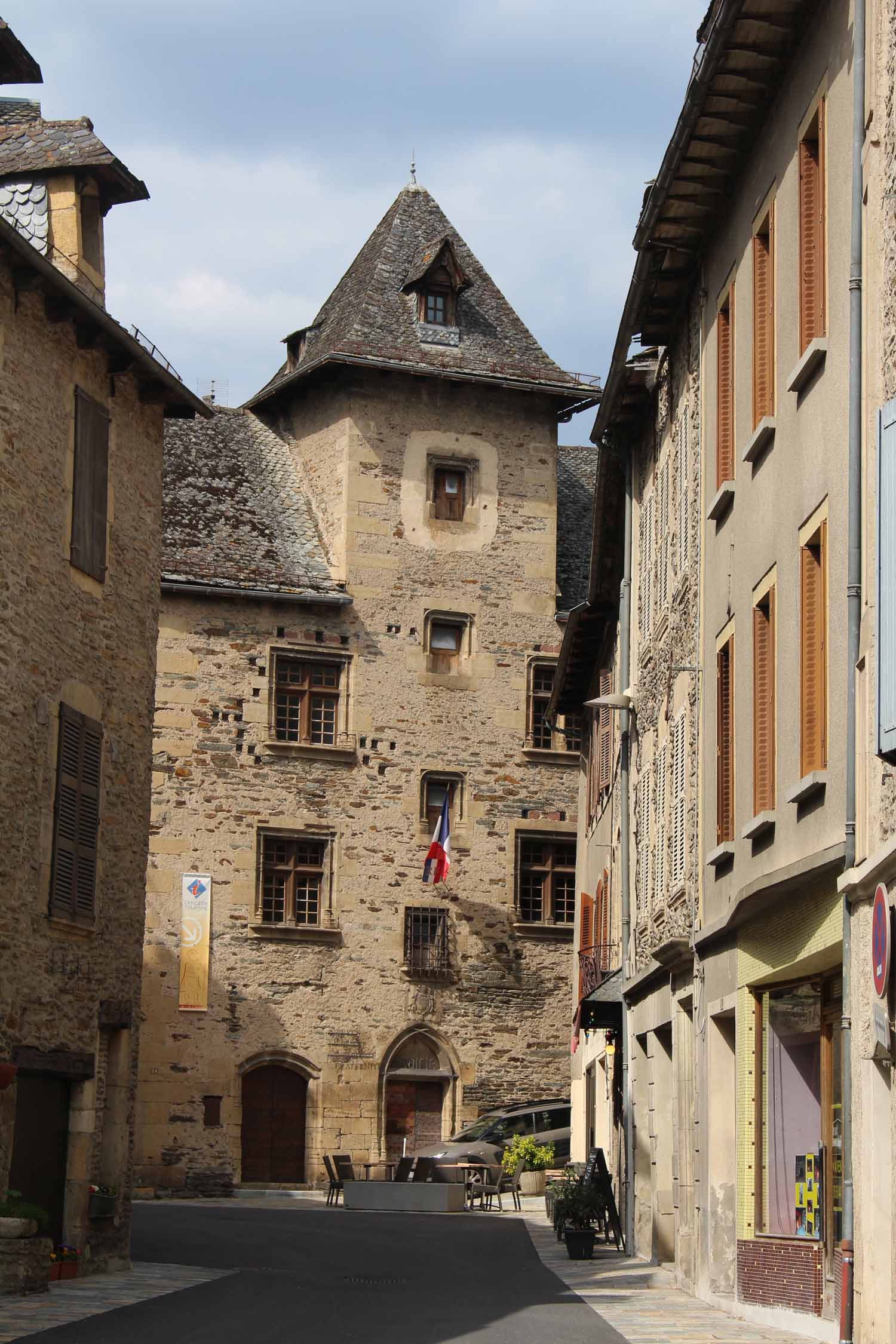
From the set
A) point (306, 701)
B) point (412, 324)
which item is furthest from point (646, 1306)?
point (412, 324)

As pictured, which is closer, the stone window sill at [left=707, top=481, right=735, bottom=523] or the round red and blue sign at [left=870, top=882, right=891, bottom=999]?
the round red and blue sign at [left=870, top=882, right=891, bottom=999]

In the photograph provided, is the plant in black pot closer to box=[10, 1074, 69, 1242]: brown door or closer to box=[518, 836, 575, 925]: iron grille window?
box=[10, 1074, 69, 1242]: brown door

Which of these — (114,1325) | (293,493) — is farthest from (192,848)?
(114,1325)

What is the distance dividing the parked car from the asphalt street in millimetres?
5878

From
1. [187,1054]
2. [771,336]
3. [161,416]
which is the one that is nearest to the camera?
[771,336]

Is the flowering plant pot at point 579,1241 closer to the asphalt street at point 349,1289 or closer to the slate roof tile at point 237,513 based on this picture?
the asphalt street at point 349,1289

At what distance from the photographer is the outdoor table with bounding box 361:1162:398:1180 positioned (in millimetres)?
32812

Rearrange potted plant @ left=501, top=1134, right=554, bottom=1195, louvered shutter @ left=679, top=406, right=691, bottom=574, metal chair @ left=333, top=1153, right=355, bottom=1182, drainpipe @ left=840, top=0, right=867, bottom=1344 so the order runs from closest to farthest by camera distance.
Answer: drainpipe @ left=840, top=0, right=867, bottom=1344, louvered shutter @ left=679, top=406, right=691, bottom=574, metal chair @ left=333, top=1153, right=355, bottom=1182, potted plant @ left=501, top=1134, right=554, bottom=1195

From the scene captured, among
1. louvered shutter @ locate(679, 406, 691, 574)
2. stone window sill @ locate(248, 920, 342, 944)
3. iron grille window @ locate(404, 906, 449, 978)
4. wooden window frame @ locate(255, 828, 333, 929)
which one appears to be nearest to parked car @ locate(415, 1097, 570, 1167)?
iron grille window @ locate(404, 906, 449, 978)

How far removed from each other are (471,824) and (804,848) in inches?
903

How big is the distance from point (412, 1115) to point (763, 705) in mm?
21916

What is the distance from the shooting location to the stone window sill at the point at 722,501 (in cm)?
1461

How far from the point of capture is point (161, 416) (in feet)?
68.1

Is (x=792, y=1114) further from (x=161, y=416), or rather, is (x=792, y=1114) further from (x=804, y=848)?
(x=161, y=416)
